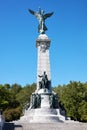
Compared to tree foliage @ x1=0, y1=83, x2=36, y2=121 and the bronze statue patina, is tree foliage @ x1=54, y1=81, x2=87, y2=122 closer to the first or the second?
tree foliage @ x1=0, y1=83, x2=36, y2=121

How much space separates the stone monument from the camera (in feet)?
109

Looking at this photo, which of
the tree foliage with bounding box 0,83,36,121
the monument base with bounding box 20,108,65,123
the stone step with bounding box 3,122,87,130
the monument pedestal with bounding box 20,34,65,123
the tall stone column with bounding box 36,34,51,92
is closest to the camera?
the stone step with bounding box 3,122,87,130

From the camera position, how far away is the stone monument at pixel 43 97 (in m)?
33.2

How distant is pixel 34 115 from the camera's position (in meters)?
33.9

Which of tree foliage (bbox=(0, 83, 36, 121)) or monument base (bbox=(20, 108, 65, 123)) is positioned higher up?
tree foliage (bbox=(0, 83, 36, 121))

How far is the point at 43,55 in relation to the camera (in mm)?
38906

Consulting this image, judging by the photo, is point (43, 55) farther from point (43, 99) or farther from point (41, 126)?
point (41, 126)

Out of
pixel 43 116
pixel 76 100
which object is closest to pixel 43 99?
pixel 43 116

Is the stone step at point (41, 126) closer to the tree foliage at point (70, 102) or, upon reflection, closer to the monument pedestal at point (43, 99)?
the monument pedestal at point (43, 99)

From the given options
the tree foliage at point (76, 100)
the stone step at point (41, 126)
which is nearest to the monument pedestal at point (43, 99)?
the stone step at point (41, 126)

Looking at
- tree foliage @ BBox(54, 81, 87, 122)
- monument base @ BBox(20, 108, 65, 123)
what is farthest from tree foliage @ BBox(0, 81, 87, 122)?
monument base @ BBox(20, 108, 65, 123)

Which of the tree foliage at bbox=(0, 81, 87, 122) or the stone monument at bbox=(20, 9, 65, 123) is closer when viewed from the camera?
the stone monument at bbox=(20, 9, 65, 123)

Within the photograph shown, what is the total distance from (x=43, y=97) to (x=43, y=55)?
5476 mm

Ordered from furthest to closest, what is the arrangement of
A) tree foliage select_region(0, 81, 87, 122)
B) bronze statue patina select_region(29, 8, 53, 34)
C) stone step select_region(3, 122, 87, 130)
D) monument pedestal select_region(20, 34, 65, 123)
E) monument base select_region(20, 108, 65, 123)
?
tree foliage select_region(0, 81, 87, 122)
bronze statue patina select_region(29, 8, 53, 34)
monument pedestal select_region(20, 34, 65, 123)
monument base select_region(20, 108, 65, 123)
stone step select_region(3, 122, 87, 130)
